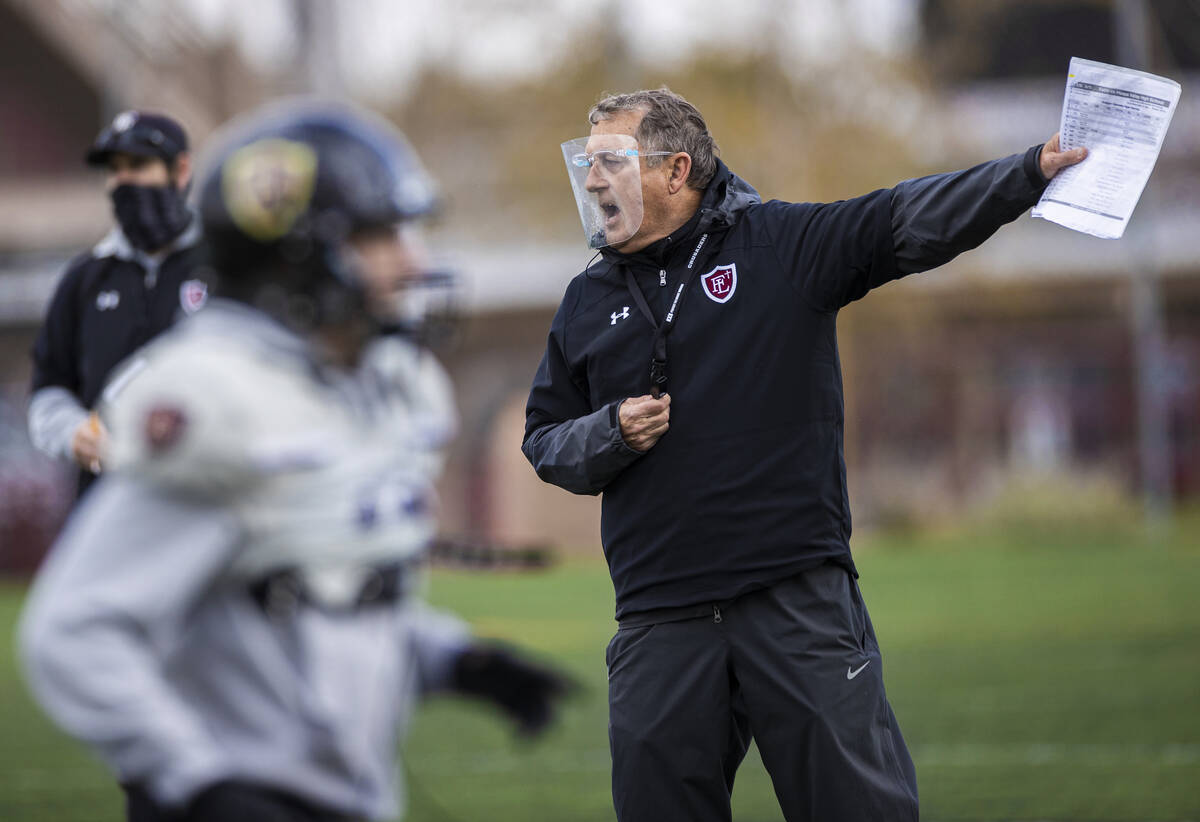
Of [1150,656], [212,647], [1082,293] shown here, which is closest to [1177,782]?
[1150,656]

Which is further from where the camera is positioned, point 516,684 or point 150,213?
point 150,213

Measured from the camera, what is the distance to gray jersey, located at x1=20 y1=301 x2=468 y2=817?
221 centimetres

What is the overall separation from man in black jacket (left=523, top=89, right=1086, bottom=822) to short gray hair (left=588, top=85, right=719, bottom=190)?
0.06ft

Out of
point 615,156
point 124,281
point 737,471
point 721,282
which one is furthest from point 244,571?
point 124,281

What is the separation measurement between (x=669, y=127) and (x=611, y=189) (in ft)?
0.83

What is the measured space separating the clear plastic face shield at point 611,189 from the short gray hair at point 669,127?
0.14 ft

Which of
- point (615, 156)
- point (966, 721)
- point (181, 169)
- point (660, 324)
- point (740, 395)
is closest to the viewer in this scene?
point (740, 395)

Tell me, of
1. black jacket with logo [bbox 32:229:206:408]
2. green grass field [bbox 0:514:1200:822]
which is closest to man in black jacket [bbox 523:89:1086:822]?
green grass field [bbox 0:514:1200:822]

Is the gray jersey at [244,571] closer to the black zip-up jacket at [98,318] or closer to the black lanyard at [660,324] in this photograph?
the black lanyard at [660,324]

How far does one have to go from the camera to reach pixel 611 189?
13.4ft

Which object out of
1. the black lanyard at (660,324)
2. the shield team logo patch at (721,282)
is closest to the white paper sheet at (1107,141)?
the shield team logo patch at (721,282)

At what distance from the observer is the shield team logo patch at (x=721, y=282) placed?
3.96 metres

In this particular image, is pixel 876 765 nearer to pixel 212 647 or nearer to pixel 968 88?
pixel 212 647

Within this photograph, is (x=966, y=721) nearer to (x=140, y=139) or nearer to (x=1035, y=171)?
(x=1035, y=171)
